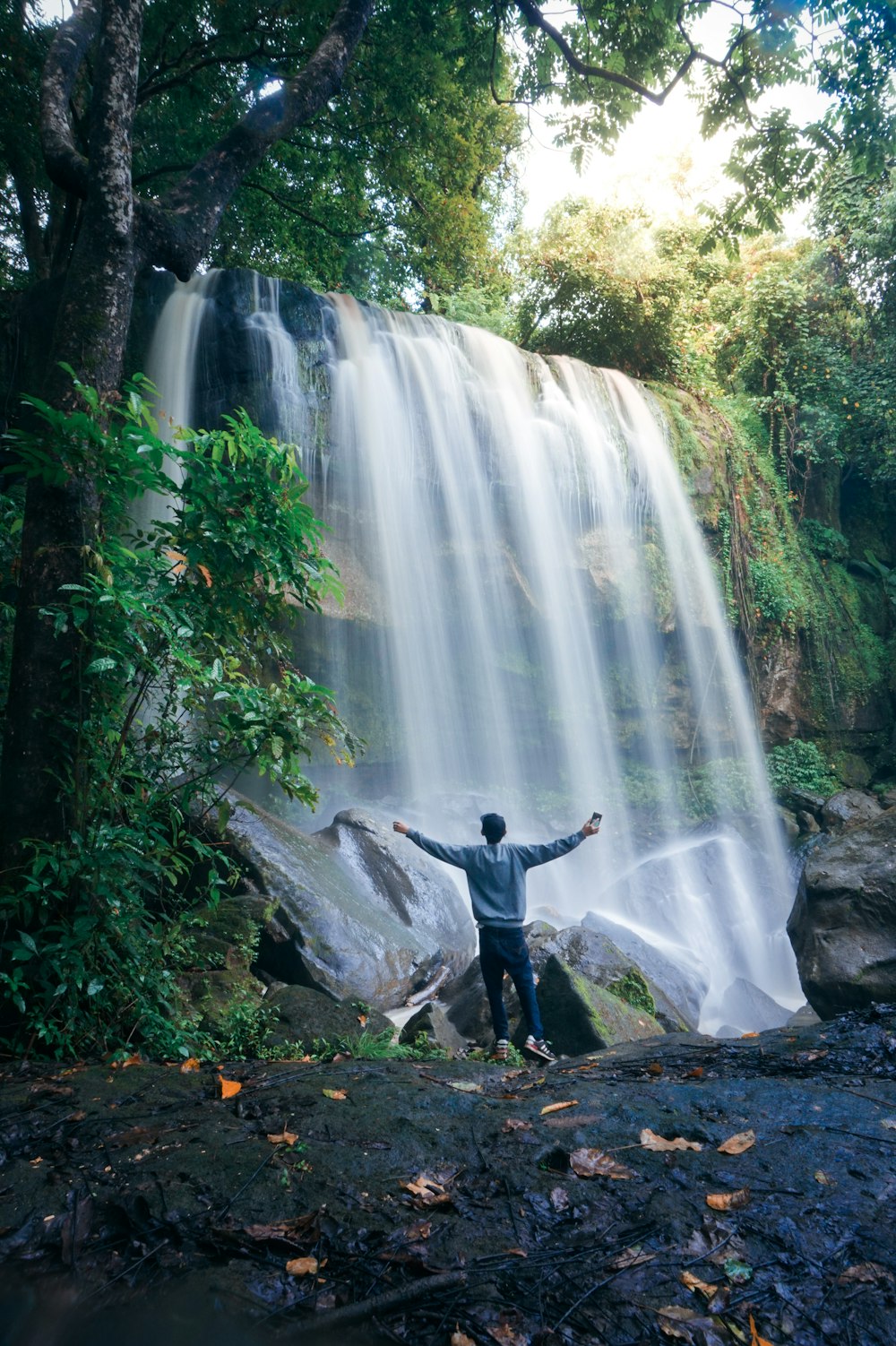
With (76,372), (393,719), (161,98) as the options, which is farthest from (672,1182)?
(161,98)

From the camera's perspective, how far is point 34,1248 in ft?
5.99

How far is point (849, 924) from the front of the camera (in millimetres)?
5633

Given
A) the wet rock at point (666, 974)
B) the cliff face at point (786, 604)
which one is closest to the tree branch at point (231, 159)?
the wet rock at point (666, 974)

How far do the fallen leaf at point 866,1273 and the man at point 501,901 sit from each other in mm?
3084

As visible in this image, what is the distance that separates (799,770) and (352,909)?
9.96m

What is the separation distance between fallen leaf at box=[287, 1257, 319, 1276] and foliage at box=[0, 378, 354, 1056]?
183 cm

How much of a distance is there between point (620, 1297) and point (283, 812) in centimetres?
946

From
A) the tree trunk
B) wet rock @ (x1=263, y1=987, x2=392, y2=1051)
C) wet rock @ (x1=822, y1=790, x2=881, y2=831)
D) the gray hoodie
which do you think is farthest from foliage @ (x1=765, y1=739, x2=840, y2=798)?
the tree trunk

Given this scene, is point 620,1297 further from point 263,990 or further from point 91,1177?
point 263,990

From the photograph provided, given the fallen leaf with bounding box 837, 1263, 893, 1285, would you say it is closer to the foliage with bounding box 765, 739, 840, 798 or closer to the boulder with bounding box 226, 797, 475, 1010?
Answer: the boulder with bounding box 226, 797, 475, 1010

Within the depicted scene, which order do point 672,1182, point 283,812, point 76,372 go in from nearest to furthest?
point 672,1182 → point 76,372 → point 283,812

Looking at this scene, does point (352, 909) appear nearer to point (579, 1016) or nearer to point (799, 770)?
point (579, 1016)

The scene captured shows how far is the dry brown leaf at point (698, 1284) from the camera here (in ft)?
5.20

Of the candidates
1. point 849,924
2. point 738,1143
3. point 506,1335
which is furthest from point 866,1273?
point 849,924
